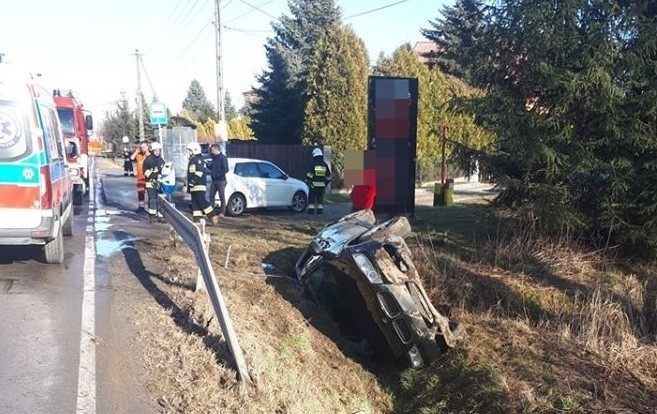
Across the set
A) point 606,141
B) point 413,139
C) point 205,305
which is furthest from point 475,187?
point 205,305

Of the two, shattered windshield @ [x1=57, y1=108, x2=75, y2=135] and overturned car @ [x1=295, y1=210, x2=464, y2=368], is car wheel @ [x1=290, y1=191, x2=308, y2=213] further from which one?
overturned car @ [x1=295, y1=210, x2=464, y2=368]

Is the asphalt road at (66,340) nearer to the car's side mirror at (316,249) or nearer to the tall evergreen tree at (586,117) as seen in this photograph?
the car's side mirror at (316,249)

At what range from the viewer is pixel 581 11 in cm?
895

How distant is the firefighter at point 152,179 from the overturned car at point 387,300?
6.47 metres

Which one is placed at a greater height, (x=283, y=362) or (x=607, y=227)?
(x=607, y=227)

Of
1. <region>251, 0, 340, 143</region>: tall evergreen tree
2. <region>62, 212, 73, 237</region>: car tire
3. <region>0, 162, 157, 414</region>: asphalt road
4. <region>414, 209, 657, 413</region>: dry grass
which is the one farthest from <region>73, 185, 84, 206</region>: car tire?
<region>251, 0, 340, 143</region>: tall evergreen tree

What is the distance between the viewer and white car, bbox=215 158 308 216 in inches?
588

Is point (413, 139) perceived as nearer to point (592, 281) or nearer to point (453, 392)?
point (592, 281)

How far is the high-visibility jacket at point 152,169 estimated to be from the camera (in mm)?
12703

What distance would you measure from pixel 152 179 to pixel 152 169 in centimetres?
24

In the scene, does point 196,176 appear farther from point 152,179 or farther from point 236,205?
point 236,205

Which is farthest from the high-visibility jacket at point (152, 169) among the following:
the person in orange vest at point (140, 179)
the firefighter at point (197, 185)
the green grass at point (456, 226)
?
the green grass at point (456, 226)

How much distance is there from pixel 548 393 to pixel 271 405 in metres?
2.25

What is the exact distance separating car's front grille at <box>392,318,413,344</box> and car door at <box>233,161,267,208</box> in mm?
9587
